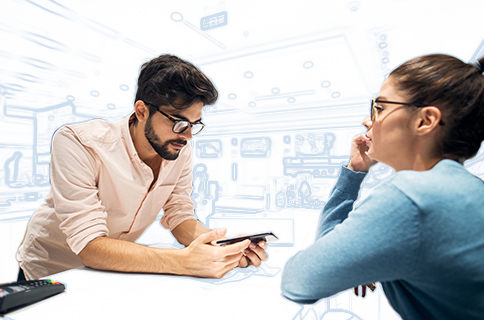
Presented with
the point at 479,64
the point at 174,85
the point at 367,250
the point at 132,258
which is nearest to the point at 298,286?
the point at 367,250

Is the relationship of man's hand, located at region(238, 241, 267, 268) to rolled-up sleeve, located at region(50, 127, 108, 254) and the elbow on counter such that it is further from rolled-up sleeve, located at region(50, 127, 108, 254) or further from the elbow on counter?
rolled-up sleeve, located at region(50, 127, 108, 254)

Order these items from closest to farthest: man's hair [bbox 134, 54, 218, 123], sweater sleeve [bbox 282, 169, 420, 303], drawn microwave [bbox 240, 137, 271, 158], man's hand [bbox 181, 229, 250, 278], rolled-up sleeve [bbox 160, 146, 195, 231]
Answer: sweater sleeve [bbox 282, 169, 420, 303] → man's hand [bbox 181, 229, 250, 278] → man's hair [bbox 134, 54, 218, 123] → rolled-up sleeve [bbox 160, 146, 195, 231] → drawn microwave [bbox 240, 137, 271, 158]

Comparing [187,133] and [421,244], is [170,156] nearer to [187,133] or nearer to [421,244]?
[187,133]

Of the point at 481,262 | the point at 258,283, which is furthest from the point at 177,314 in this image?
the point at 481,262

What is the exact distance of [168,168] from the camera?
1.52m

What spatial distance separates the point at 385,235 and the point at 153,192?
3.87ft

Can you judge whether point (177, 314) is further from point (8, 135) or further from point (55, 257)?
point (8, 135)

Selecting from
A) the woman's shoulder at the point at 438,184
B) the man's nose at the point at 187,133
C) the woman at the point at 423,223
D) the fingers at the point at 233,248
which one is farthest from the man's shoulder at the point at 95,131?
the woman's shoulder at the point at 438,184

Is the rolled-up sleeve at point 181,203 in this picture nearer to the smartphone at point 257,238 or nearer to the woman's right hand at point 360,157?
the smartphone at point 257,238

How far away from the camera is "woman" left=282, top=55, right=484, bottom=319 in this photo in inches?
23.5

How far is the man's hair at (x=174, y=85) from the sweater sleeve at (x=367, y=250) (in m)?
1.00

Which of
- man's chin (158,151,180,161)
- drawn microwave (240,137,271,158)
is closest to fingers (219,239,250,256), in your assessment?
man's chin (158,151,180,161)

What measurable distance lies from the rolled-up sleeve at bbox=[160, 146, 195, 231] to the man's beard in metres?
0.20

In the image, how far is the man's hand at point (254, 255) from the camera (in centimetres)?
115
